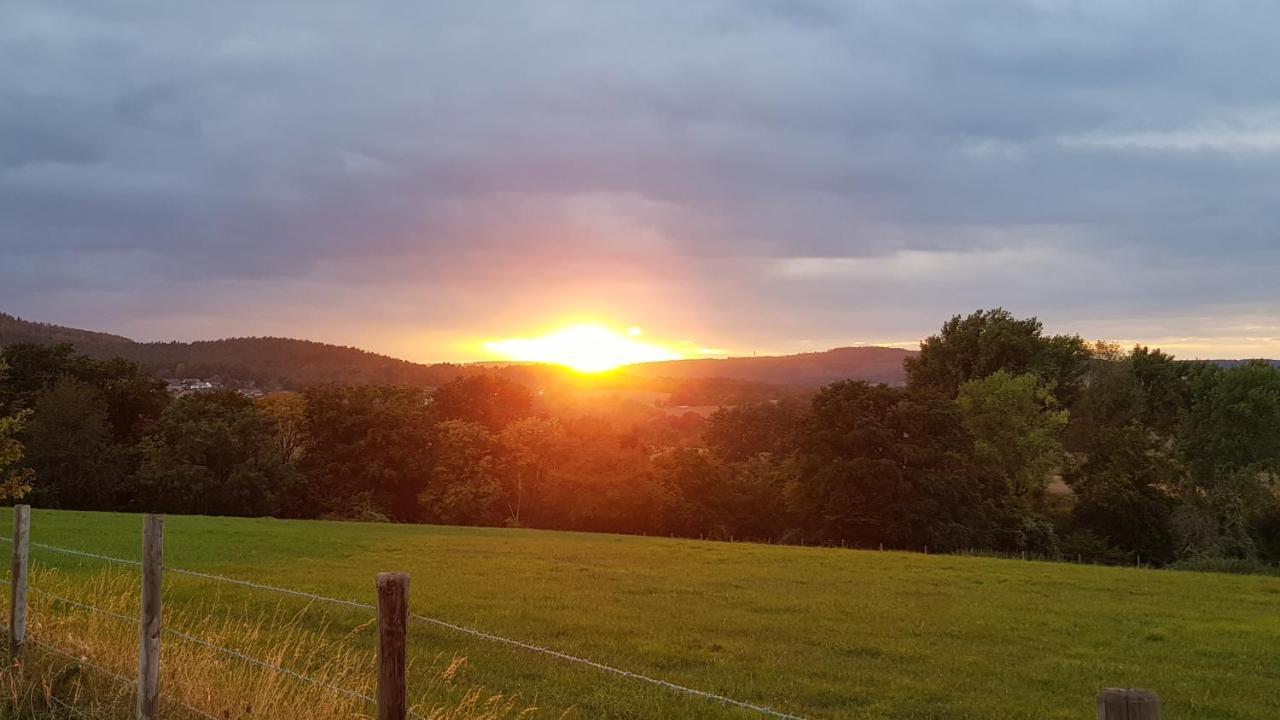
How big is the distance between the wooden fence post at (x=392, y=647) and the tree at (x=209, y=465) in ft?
195

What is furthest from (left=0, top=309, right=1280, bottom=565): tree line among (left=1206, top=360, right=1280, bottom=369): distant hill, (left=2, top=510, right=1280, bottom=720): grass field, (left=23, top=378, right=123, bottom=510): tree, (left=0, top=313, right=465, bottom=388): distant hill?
(left=0, top=313, right=465, bottom=388): distant hill

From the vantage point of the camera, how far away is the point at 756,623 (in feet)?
57.5

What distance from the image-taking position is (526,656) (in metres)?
13.5

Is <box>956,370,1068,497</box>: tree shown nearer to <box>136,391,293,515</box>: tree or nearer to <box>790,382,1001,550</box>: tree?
<box>790,382,1001,550</box>: tree

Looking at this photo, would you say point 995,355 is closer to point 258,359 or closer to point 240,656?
point 240,656

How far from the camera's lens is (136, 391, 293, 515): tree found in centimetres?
5847

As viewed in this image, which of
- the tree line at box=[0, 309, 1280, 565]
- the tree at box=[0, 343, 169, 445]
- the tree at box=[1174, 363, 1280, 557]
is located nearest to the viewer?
the tree line at box=[0, 309, 1280, 565]

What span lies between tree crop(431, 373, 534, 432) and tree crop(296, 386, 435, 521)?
30.5ft

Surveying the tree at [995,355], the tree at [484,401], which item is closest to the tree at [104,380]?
the tree at [484,401]

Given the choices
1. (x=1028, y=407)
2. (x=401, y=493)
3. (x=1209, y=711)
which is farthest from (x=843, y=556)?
(x=401, y=493)

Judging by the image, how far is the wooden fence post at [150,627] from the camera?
22.1 ft

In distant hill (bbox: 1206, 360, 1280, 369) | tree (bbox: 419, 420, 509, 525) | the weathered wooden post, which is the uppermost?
distant hill (bbox: 1206, 360, 1280, 369)

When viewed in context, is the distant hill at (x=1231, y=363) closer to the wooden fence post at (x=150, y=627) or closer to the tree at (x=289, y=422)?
the tree at (x=289, y=422)

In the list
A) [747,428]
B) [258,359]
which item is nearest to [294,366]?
[258,359]
